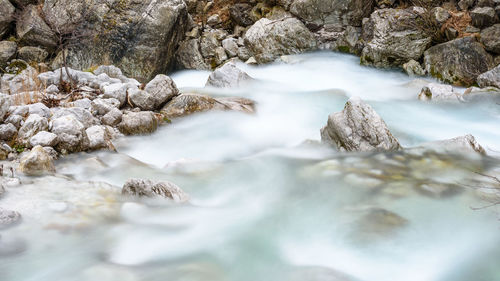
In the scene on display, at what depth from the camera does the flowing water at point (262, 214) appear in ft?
11.0

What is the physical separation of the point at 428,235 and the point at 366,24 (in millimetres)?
10111

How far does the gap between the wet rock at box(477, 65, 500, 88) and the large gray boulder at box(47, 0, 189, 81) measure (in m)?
9.30

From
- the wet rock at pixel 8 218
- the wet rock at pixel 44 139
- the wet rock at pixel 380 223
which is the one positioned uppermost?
the wet rock at pixel 44 139

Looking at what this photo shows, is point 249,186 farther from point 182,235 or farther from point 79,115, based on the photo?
point 79,115

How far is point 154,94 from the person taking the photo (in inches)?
308

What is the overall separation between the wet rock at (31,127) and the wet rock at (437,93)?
307 inches

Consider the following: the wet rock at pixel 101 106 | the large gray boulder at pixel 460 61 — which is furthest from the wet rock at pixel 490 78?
the wet rock at pixel 101 106

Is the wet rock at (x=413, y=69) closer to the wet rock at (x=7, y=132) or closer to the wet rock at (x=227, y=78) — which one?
the wet rock at (x=227, y=78)

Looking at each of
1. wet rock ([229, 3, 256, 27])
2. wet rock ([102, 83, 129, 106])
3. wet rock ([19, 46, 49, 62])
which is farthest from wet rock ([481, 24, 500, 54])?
wet rock ([19, 46, 49, 62])

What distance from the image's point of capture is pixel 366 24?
1256cm

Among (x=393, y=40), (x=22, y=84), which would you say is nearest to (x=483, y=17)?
(x=393, y=40)

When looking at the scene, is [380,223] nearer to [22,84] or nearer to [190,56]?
[22,84]

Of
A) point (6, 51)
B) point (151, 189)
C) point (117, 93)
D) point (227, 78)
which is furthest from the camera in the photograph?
point (6, 51)

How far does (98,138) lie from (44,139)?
29.3 inches
